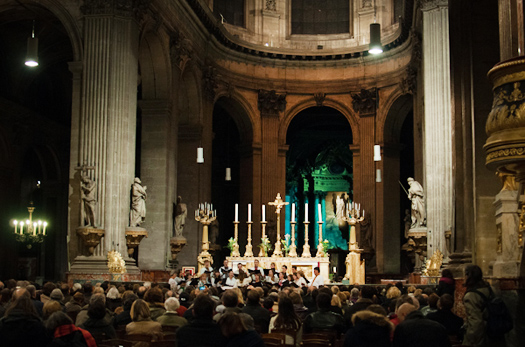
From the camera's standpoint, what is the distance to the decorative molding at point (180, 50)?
1082 inches

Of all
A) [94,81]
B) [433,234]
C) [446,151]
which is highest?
[94,81]

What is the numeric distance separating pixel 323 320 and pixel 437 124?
13.6 meters

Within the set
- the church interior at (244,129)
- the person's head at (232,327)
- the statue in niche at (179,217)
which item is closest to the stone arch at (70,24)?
the church interior at (244,129)

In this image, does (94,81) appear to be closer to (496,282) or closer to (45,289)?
(45,289)

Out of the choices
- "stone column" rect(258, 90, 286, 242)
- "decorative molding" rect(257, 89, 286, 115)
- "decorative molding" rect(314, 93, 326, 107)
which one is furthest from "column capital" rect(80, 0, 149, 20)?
"decorative molding" rect(314, 93, 326, 107)

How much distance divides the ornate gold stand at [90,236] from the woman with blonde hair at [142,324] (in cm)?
1311

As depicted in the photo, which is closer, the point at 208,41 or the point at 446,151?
the point at 446,151

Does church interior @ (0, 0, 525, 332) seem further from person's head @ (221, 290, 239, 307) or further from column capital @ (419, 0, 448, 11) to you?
person's head @ (221, 290, 239, 307)

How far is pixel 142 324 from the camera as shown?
8.41 metres

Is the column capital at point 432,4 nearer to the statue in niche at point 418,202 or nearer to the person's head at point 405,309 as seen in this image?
the statue in niche at point 418,202

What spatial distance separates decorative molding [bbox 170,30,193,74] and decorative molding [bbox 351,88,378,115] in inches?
375

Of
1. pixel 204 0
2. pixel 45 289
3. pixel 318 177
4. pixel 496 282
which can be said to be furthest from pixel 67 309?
pixel 318 177

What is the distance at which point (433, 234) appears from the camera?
21703 millimetres

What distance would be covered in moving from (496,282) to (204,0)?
24325mm
